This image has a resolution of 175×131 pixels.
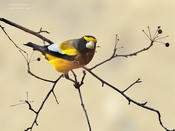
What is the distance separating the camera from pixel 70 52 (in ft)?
1.42

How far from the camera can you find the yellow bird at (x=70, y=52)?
0.38 m

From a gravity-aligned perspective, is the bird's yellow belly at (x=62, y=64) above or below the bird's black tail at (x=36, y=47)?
below

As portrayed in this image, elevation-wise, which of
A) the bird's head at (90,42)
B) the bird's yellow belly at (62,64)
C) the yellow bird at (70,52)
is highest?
the bird's head at (90,42)

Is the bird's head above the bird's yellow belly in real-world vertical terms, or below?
above

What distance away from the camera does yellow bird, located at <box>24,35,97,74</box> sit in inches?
15.1

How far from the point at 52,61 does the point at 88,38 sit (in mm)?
103

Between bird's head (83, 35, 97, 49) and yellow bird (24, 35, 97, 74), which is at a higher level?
bird's head (83, 35, 97, 49)

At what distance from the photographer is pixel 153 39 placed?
0.39 meters

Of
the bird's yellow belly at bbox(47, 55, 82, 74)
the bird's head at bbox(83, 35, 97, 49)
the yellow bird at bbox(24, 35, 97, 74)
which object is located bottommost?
the bird's yellow belly at bbox(47, 55, 82, 74)

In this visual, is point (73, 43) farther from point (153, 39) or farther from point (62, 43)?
point (153, 39)

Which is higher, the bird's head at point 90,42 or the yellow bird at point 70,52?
the bird's head at point 90,42

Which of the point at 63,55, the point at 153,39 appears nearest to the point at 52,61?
the point at 63,55

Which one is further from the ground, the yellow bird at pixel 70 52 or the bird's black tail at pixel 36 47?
the bird's black tail at pixel 36 47

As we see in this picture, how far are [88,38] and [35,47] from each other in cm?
8
